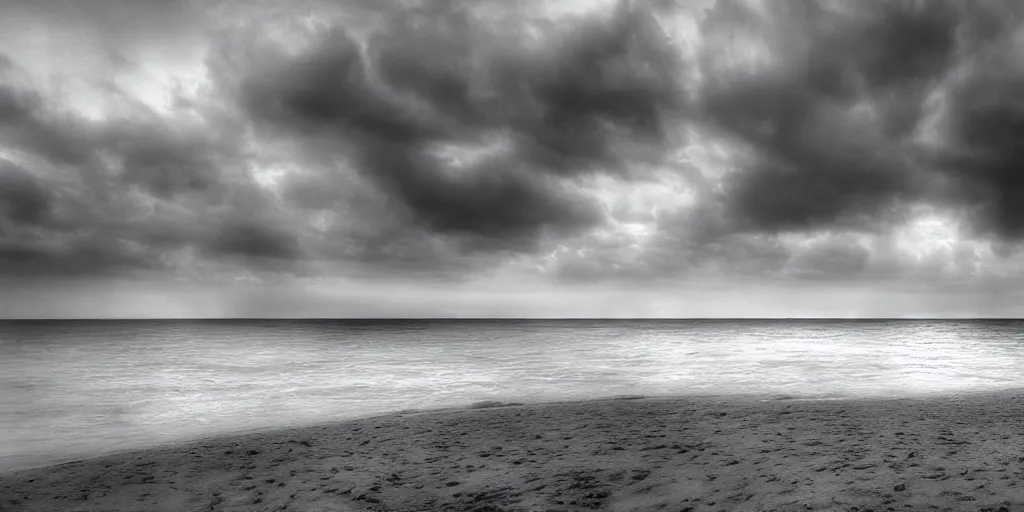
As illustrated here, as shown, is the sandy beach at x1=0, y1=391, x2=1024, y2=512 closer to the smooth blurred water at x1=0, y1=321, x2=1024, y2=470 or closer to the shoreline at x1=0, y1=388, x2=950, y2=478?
the shoreline at x1=0, y1=388, x2=950, y2=478

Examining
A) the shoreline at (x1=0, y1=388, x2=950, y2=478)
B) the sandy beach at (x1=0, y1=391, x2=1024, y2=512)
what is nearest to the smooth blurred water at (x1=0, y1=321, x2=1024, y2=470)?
the shoreline at (x1=0, y1=388, x2=950, y2=478)

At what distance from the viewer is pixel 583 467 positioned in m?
9.66

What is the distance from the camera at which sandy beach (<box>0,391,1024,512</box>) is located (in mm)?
7812

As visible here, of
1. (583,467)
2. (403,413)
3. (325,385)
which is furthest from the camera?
(325,385)

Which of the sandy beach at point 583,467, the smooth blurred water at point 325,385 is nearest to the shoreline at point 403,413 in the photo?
the smooth blurred water at point 325,385

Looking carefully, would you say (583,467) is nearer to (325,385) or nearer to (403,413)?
(403,413)

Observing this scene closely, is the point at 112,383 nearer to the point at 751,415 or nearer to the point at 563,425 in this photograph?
the point at 563,425

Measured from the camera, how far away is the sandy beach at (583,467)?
308 inches

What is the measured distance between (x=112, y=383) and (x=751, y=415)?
30.2 m

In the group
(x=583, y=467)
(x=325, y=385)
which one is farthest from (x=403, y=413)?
(x=325, y=385)

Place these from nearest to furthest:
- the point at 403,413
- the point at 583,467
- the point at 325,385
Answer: the point at 583,467 → the point at 403,413 → the point at 325,385

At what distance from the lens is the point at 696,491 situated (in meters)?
8.08

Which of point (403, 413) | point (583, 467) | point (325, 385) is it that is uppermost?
point (583, 467)

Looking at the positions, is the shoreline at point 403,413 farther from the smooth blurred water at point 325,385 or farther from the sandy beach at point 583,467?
the sandy beach at point 583,467
